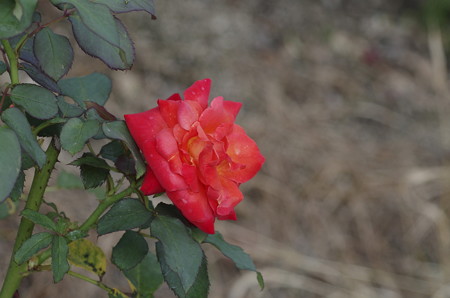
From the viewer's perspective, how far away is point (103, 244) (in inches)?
74.0

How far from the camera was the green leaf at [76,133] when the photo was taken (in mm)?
575

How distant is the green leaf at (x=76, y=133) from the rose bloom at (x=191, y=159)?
0.03m

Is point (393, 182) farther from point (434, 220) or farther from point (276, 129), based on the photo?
point (276, 129)

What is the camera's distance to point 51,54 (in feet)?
2.02

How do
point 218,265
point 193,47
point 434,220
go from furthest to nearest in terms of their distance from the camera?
point 193,47 < point 434,220 < point 218,265

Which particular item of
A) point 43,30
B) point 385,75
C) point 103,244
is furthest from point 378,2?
point 43,30

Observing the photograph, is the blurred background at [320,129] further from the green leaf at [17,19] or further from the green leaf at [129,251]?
the green leaf at [17,19]

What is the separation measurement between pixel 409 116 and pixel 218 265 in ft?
4.32

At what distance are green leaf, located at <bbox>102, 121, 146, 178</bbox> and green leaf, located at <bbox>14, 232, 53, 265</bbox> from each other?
120 mm

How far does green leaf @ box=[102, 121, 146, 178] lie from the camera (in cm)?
59

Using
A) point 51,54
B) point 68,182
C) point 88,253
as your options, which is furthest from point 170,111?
point 68,182

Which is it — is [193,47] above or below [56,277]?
below

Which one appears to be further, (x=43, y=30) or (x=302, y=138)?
(x=302, y=138)


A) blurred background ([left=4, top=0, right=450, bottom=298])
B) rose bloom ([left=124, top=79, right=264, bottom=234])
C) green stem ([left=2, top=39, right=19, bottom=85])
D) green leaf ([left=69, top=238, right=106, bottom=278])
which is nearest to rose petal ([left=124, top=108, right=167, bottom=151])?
rose bloom ([left=124, top=79, right=264, bottom=234])
